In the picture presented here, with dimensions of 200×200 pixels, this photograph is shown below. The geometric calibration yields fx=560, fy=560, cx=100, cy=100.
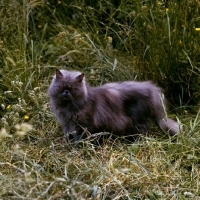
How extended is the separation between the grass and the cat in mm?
124

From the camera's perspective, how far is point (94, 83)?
523 centimetres

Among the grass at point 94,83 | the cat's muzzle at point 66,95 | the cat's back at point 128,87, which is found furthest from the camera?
the cat's back at point 128,87

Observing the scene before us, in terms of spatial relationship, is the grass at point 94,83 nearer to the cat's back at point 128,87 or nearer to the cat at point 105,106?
the cat at point 105,106

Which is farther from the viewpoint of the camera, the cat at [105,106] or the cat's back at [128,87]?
the cat's back at [128,87]

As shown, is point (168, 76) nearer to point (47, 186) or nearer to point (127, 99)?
point (127, 99)

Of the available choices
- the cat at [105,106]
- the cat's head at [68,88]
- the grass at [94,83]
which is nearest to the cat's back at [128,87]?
the cat at [105,106]

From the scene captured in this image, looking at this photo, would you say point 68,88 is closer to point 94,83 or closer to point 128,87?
point 128,87

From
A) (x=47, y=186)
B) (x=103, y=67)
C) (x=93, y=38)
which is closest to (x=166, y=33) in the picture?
(x=103, y=67)

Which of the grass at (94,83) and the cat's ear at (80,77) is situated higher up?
the cat's ear at (80,77)

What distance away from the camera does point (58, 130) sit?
15.4 ft

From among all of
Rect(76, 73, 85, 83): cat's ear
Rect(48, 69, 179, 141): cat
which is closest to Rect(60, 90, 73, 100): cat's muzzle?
Rect(48, 69, 179, 141): cat

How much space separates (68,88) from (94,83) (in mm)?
997

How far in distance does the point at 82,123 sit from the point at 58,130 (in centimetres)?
43

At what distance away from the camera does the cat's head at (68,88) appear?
4.25m
